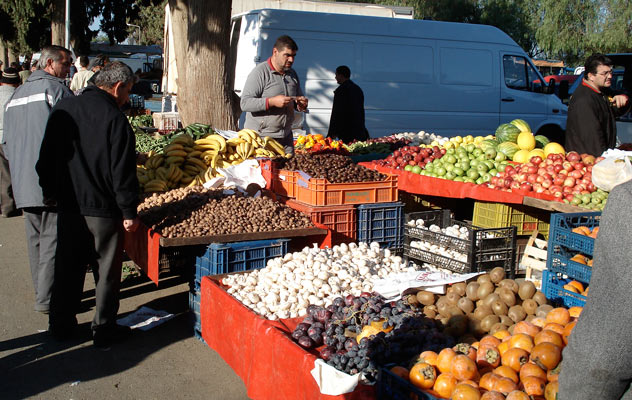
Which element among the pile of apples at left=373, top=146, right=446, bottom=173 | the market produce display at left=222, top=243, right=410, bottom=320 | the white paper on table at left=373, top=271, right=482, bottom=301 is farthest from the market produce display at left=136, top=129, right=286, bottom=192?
the white paper on table at left=373, top=271, right=482, bottom=301

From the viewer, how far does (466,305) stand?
12.2 feet

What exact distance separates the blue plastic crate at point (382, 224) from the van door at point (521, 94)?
8.15 m

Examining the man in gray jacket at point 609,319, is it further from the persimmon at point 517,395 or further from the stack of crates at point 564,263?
the stack of crates at point 564,263

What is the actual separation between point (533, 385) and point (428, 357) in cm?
50

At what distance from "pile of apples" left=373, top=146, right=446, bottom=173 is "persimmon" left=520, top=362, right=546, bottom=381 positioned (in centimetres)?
507

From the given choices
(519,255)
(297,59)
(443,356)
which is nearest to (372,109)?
(297,59)

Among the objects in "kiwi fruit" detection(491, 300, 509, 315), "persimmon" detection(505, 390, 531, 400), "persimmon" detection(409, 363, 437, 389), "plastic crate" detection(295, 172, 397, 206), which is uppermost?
"plastic crate" detection(295, 172, 397, 206)

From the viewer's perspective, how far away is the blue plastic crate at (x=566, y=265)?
3879 mm

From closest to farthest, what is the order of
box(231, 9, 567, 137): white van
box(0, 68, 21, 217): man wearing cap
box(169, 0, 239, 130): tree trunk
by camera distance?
box(0, 68, 21, 217): man wearing cap → box(169, 0, 239, 130): tree trunk → box(231, 9, 567, 137): white van

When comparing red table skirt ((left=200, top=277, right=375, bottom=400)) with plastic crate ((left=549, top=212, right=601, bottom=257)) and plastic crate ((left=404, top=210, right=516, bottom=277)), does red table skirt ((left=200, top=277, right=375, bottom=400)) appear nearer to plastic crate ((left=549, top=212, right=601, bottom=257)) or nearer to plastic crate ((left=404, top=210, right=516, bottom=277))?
plastic crate ((left=404, top=210, right=516, bottom=277))

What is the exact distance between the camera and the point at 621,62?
46.4 feet

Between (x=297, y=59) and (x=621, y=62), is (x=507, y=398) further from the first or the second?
(x=621, y=62)

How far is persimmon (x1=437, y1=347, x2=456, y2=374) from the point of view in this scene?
279 cm

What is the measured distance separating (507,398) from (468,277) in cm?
156
